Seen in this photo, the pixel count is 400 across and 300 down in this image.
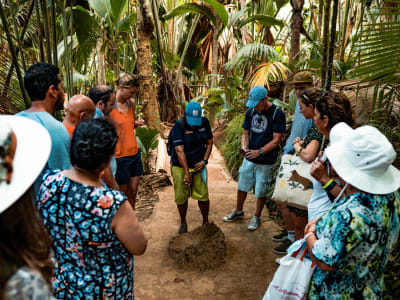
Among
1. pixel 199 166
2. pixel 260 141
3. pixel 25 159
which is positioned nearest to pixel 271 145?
pixel 260 141

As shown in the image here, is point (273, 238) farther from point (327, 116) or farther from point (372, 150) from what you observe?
point (372, 150)

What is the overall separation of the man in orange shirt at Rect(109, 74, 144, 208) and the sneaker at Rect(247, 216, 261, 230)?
1.56m

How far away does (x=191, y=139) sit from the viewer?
3.27 metres

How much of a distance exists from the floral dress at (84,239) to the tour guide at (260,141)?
2.35 metres

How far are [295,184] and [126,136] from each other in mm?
1896

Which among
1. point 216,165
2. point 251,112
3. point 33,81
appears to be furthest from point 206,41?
point 33,81

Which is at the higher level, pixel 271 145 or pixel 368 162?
pixel 368 162

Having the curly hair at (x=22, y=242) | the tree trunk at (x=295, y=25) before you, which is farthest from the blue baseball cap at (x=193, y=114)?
the tree trunk at (x=295, y=25)

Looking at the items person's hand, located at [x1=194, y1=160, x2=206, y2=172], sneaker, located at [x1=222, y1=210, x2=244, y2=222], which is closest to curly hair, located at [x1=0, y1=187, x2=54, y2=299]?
person's hand, located at [x1=194, y1=160, x2=206, y2=172]

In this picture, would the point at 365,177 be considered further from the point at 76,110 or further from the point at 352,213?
the point at 76,110

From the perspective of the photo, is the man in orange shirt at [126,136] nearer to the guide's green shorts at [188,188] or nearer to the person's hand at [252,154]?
the guide's green shorts at [188,188]

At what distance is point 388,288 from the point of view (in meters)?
1.91

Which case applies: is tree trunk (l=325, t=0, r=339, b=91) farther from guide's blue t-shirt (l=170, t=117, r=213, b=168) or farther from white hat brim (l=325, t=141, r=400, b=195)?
guide's blue t-shirt (l=170, t=117, r=213, b=168)

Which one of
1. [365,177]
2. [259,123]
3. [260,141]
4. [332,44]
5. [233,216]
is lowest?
[233,216]
